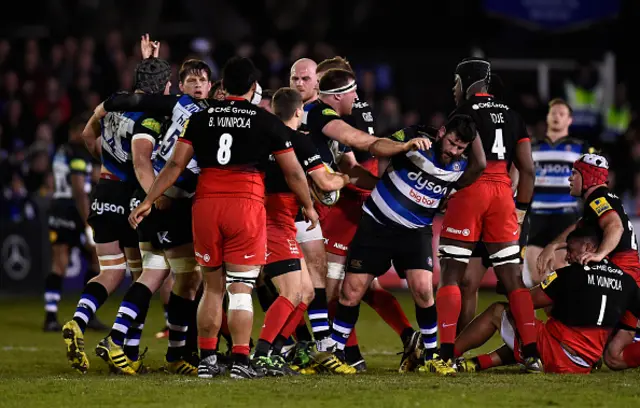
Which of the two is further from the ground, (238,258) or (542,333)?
(238,258)

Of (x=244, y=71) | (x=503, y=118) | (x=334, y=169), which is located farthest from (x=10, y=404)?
(x=503, y=118)

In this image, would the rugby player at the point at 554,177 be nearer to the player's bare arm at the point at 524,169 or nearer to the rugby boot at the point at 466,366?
the player's bare arm at the point at 524,169

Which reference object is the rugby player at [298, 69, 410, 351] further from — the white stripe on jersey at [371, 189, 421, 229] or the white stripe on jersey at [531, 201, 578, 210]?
the white stripe on jersey at [531, 201, 578, 210]

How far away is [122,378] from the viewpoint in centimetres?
991

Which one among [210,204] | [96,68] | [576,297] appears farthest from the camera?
[96,68]

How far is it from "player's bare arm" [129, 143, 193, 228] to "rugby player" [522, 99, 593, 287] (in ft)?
20.4

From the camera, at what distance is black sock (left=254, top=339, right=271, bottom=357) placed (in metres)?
9.89

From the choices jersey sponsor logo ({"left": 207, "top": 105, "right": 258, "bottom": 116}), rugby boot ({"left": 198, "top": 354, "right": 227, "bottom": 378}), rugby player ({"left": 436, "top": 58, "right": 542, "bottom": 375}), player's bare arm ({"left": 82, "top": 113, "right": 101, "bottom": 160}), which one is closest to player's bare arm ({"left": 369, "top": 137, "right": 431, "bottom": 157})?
rugby player ({"left": 436, "top": 58, "right": 542, "bottom": 375})

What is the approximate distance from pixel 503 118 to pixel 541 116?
12220mm

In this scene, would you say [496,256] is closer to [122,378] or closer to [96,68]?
[122,378]

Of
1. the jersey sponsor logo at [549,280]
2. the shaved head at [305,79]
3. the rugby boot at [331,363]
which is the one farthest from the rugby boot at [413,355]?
the shaved head at [305,79]

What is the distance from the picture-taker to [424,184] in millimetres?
10359

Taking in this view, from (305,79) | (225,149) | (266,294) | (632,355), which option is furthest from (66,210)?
(632,355)

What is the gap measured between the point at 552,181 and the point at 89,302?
6126mm
